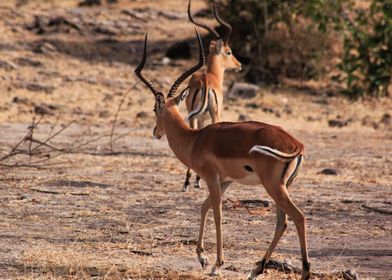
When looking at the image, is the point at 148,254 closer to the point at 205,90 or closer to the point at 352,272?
the point at 352,272

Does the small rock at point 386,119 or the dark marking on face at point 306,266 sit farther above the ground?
the dark marking on face at point 306,266

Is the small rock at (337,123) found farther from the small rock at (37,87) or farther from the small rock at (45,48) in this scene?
the small rock at (45,48)

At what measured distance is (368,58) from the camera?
19.8m

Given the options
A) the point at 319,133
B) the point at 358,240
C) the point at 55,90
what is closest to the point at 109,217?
the point at 358,240

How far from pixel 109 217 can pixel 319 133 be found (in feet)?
26.1

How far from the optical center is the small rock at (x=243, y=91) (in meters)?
18.5

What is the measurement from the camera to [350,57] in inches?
788

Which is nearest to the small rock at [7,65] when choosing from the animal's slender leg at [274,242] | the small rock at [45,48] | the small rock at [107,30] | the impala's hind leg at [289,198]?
the small rock at [45,48]

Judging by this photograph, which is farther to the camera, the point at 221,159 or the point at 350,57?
the point at 350,57

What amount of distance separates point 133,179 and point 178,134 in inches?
154

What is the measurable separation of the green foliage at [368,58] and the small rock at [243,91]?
6.14 ft

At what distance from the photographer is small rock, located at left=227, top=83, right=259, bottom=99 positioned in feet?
60.7

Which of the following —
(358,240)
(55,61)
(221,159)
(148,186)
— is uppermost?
(221,159)

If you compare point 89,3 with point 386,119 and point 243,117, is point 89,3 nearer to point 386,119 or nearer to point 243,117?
point 243,117
